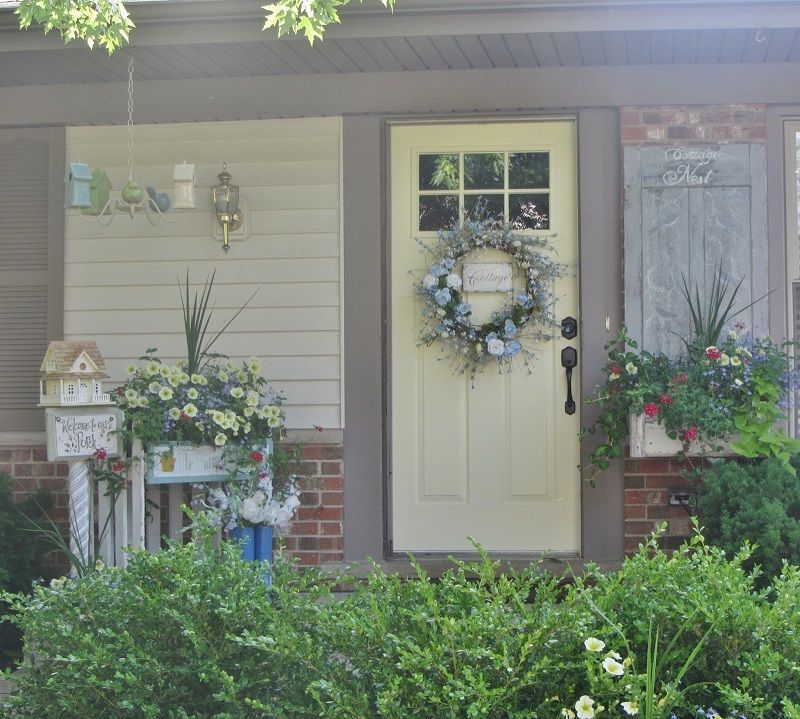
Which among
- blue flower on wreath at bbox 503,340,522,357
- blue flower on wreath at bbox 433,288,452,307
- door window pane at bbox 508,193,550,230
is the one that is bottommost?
blue flower on wreath at bbox 503,340,522,357

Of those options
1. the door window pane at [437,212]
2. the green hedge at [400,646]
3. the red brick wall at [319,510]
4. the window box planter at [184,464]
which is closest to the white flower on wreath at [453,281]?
the door window pane at [437,212]

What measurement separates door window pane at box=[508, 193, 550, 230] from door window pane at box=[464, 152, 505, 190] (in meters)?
0.15

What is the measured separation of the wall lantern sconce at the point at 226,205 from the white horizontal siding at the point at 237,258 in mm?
57

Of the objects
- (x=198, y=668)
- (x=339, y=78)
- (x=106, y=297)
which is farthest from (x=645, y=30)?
(x=198, y=668)

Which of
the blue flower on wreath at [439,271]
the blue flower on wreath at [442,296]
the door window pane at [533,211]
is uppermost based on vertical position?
the door window pane at [533,211]

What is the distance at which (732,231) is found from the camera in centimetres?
518

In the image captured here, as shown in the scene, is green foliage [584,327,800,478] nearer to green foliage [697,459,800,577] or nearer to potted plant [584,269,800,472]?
potted plant [584,269,800,472]

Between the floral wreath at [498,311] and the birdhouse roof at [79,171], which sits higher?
the birdhouse roof at [79,171]

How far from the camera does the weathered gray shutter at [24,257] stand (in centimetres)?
560

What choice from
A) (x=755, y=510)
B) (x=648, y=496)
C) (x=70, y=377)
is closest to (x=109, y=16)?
(x=70, y=377)

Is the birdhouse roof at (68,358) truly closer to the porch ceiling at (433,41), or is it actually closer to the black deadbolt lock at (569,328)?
the porch ceiling at (433,41)

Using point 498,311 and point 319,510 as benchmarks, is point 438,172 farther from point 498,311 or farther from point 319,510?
point 319,510

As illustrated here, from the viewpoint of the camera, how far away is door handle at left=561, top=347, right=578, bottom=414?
5.28 meters

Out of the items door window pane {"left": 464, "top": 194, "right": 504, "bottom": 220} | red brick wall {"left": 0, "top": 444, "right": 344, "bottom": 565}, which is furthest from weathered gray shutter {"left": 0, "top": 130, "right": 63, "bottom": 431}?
door window pane {"left": 464, "top": 194, "right": 504, "bottom": 220}
